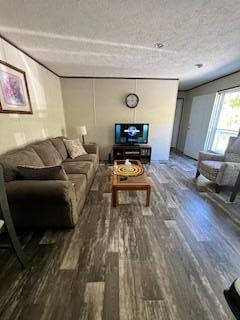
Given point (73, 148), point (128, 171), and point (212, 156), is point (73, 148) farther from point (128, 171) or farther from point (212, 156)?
point (212, 156)

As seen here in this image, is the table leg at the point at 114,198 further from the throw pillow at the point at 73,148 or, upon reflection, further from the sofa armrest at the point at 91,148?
the sofa armrest at the point at 91,148

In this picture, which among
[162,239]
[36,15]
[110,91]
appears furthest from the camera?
[110,91]

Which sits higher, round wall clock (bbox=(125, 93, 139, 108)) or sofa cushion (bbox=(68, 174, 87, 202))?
round wall clock (bbox=(125, 93, 139, 108))

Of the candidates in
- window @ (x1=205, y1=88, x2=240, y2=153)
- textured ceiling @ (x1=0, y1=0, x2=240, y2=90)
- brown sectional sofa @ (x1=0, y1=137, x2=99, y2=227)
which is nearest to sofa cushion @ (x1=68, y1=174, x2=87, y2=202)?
brown sectional sofa @ (x1=0, y1=137, x2=99, y2=227)

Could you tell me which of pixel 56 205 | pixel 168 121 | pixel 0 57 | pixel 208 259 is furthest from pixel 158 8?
pixel 168 121

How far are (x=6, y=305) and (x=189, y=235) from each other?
179cm

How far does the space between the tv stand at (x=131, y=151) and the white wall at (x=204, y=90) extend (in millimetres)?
1873

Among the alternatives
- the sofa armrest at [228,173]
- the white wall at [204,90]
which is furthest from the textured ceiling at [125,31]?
the sofa armrest at [228,173]

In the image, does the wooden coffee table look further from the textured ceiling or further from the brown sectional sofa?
the textured ceiling

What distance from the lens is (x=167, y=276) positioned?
4.31ft

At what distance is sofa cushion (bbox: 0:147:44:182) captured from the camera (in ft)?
5.46

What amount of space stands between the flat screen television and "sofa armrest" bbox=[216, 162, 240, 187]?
217cm

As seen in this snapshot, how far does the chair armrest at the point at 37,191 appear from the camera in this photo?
154 centimetres

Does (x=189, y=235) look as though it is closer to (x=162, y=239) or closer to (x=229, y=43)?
(x=162, y=239)
